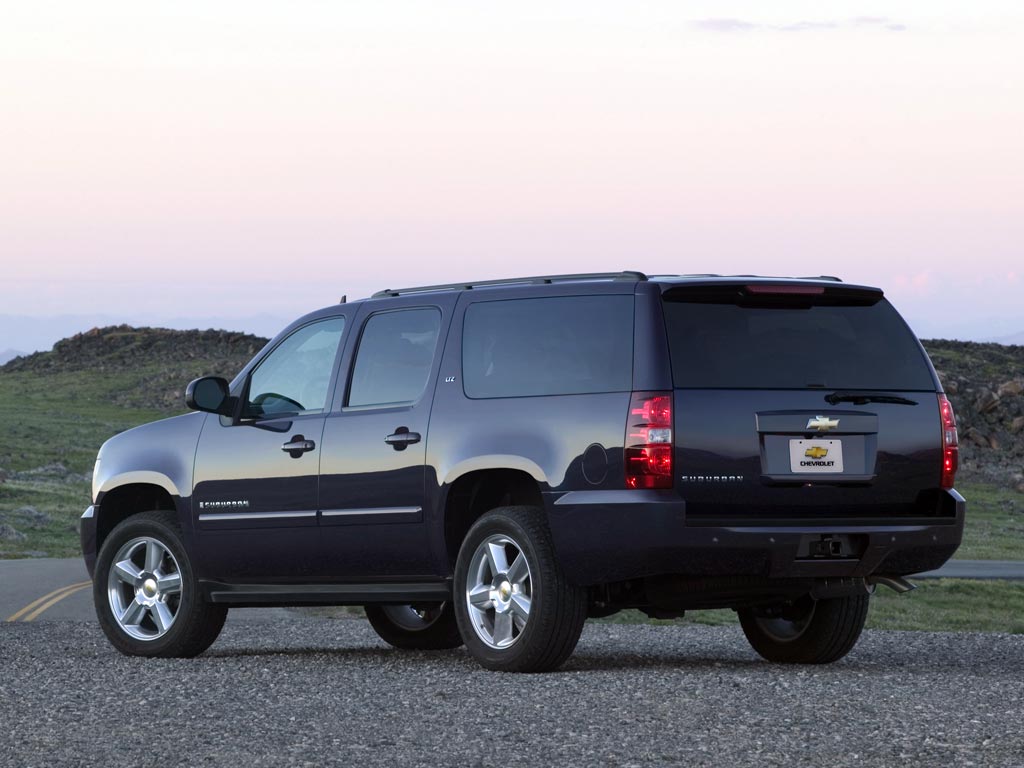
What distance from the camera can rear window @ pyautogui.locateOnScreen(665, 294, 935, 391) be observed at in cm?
934

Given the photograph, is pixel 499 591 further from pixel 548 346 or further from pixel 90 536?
pixel 90 536

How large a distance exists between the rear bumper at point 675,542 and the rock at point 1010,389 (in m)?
77.2

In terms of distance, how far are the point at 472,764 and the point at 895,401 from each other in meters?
3.76

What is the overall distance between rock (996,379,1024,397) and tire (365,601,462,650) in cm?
7493

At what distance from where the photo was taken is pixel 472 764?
6844 millimetres

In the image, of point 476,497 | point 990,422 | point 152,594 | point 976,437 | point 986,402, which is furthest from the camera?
point 986,402

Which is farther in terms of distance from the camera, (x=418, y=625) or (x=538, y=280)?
(x=418, y=625)

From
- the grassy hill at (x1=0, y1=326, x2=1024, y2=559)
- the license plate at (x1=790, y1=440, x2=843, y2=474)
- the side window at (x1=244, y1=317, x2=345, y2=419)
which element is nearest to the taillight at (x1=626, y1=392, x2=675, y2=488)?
the license plate at (x1=790, y1=440, x2=843, y2=474)

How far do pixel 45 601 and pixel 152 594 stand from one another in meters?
10.4

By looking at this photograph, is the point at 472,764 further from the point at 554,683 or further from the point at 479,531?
the point at 479,531

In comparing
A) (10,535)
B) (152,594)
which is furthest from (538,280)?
(10,535)

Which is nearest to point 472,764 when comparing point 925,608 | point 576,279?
point 576,279

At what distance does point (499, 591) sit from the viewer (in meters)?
9.82

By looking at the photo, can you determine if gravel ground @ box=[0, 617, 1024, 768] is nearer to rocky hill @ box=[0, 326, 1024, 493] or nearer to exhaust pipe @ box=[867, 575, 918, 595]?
exhaust pipe @ box=[867, 575, 918, 595]
